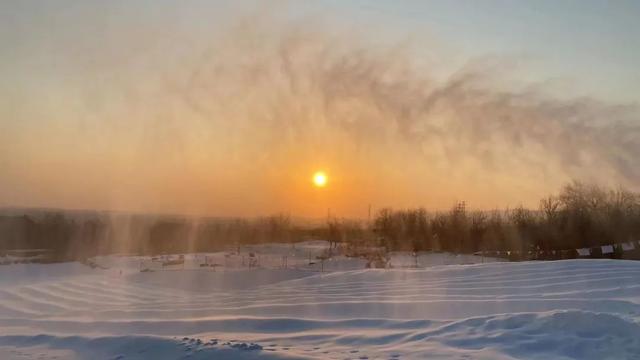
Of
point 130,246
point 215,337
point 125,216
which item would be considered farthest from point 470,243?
point 125,216

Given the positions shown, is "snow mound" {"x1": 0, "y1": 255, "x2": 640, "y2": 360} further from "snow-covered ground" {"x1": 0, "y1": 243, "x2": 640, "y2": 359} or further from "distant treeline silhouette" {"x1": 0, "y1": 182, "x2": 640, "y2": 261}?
"distant treeline silhouette" {"x1": 0, "y1": 182, "x2": 640, "y2": 261}

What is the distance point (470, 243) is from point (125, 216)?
190 ft

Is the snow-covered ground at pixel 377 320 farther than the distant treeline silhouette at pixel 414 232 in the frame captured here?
No

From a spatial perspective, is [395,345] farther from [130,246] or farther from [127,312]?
[130,246]

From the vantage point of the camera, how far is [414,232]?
190 ft

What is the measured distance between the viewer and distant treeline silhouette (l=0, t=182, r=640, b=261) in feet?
136

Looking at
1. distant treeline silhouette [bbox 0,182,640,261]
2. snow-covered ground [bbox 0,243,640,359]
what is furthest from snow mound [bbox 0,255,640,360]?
distant treeline silhouette [bbox 0,182,640,261]

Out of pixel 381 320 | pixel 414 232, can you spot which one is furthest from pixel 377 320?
pixel 414 232

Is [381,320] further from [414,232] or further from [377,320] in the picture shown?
[414,232]

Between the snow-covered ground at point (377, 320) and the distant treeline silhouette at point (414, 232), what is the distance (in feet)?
66.6

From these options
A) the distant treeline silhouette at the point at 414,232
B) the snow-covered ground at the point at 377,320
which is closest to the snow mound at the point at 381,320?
the snow-covered ground at the point at 377,320

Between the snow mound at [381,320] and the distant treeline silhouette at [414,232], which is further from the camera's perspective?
the distant treeline silhouette at [414,232]

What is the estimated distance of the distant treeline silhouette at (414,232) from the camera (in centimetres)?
4138

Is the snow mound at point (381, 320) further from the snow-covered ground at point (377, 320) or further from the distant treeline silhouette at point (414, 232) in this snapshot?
the distant treeline silhouette at point (414, 232)
